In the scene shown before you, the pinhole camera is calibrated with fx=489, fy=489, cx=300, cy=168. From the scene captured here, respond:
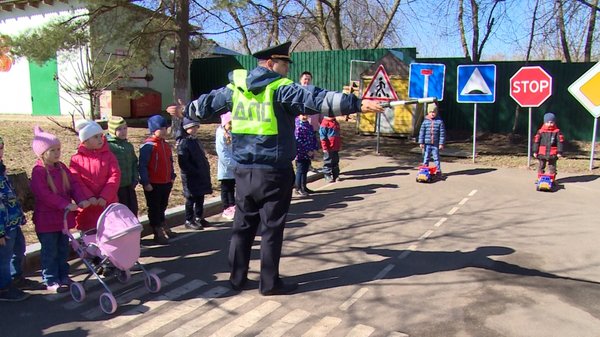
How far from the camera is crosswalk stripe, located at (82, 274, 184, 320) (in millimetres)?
4102

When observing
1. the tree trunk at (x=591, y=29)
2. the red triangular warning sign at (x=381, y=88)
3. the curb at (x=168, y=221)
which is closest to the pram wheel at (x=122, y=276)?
the curb at (x=168, y=221)

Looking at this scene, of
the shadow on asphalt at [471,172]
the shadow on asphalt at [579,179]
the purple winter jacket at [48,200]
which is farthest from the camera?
the shadow on asphalt at [471,172]

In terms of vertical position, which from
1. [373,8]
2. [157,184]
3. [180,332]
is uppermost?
[373,8]

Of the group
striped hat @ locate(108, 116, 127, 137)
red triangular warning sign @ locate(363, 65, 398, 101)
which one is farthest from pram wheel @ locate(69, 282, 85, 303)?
red triangular warning sign @ locate(363, 65, 398, 101)

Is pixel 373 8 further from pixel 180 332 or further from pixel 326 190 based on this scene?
pixel 180 332

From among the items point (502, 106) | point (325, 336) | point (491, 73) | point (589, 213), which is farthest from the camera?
point (502, 106)

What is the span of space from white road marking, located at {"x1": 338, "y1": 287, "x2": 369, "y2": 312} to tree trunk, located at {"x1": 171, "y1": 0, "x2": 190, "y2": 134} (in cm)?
769

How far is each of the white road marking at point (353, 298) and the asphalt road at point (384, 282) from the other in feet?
0.06

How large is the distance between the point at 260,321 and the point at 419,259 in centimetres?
218

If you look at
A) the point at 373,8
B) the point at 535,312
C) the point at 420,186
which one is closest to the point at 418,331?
the point at 535,312

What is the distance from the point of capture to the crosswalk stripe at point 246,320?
12.5 feet

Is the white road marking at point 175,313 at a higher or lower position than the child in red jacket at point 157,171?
lower

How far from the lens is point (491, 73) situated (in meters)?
11.3

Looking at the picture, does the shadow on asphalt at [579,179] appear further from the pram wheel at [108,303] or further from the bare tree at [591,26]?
the pram wheel at [108,303]
